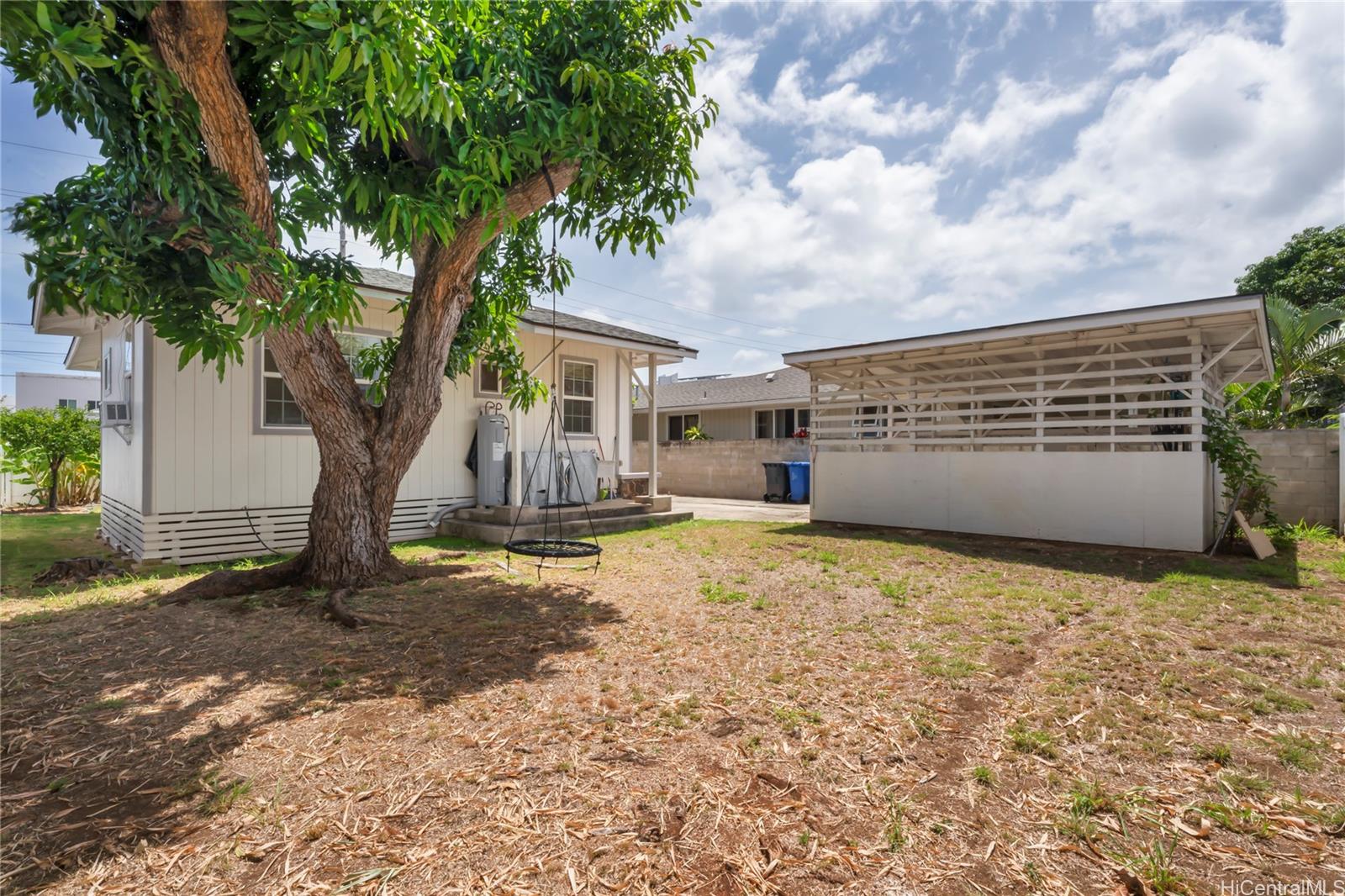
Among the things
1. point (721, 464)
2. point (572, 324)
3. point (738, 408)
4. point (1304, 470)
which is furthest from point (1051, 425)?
point (738, 408)

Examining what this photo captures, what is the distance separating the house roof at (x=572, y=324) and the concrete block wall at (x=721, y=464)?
5298 millimetres

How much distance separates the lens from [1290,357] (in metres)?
10.7

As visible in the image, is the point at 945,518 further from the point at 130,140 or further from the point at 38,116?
the point at 38,116

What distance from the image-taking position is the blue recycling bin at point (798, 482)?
47.5ft

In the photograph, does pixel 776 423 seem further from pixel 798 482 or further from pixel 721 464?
pixel 798 482

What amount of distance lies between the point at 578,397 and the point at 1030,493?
23.3 ft

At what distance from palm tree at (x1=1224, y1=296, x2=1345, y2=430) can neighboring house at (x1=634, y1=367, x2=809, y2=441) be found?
30.8 ft

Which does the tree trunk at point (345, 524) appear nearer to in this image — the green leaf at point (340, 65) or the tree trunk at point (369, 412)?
the tree trunk at point (369, 412)

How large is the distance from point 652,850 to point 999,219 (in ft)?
37.5

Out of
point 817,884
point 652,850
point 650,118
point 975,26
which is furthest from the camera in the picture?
point 975,26

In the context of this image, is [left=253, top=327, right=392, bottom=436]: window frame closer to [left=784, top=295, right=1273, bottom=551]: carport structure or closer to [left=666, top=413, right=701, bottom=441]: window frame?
[left=784, top=295, right=1273, bottom=551]: carport structure

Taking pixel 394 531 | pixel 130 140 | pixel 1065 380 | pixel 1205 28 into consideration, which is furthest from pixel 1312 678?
pixel 394 531

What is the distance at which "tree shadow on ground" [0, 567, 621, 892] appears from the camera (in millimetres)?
1986

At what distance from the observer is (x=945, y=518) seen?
8875 millimetres
